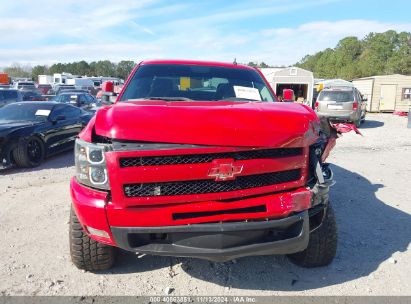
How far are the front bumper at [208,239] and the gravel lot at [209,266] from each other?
567 mm

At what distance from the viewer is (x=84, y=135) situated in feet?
9.23

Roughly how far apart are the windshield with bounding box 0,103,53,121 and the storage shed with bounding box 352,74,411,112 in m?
26.3

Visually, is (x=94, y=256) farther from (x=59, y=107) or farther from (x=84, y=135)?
(x=59, y=107)

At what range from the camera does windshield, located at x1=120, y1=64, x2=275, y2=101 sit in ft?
12.7

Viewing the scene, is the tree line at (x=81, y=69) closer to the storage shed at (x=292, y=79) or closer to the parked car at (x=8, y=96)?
the storage shed at (x=292, y=79)

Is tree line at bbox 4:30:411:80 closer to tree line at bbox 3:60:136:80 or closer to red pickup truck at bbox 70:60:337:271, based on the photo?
tree line at bbox 3:60:136:80

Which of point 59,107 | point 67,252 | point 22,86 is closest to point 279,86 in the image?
point 59,107

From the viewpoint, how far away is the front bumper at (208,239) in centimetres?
260

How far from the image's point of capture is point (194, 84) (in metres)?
4.07

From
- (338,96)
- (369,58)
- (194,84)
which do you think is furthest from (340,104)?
(369,58)

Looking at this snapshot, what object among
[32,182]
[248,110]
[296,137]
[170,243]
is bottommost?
[32,182]

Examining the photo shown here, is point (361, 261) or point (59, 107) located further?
point (59, 107)

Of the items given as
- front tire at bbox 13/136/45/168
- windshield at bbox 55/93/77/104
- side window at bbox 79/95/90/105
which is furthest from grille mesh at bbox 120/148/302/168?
windshield at bbox 55/93/77/104

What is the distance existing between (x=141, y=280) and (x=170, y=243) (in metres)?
0.76
